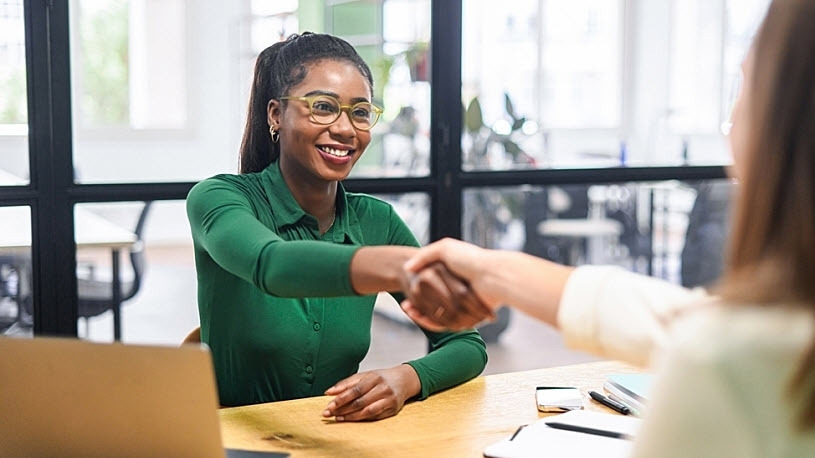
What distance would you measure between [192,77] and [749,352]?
8.00ft

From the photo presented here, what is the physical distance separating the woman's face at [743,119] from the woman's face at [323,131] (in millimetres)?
1167

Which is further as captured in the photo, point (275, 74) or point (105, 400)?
point (275, 74)

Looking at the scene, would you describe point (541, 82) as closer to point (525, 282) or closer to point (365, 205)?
point (365, 205)

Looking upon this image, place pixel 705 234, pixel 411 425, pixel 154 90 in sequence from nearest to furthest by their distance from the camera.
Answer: pixel 411 425, pixel 154 90, pixel 705 234

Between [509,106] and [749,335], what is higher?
[509,106]

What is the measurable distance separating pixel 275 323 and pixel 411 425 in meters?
0.42

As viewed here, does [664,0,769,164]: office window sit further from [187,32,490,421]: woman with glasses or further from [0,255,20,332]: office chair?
[0,255,20,332]: office chair

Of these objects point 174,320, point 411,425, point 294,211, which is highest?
point 294,211

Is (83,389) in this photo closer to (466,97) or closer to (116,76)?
(116,76)

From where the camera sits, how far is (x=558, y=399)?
1744mm

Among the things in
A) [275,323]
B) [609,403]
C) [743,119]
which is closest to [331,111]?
[275,323]

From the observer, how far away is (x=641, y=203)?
354 cm

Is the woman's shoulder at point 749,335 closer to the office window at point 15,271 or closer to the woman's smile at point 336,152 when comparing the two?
the woman's smile at point 336,152

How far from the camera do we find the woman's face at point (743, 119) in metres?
0.91
